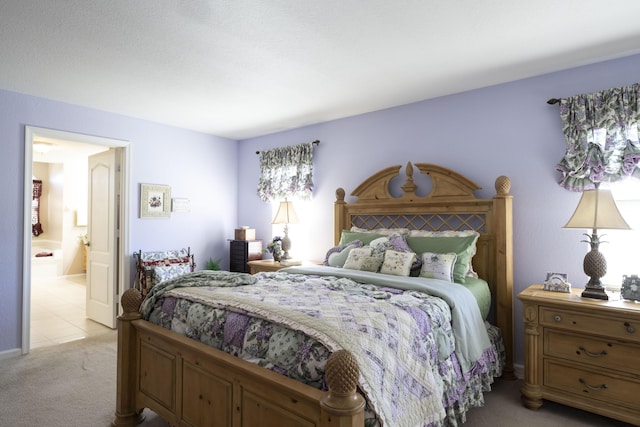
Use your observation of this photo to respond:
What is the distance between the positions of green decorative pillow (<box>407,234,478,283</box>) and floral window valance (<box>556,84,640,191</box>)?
900 millimetres

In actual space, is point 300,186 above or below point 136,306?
above

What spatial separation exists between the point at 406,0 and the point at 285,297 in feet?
6.25

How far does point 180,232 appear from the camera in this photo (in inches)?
195

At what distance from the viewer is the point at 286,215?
4.63 metres

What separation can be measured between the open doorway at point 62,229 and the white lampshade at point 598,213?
15.2ft

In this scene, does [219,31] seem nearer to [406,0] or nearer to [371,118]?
[406,0]

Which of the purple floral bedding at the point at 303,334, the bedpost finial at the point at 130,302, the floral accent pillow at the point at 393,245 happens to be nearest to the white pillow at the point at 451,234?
the floral accent pillow at the point at 393,245

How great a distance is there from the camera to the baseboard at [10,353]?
11.3ft

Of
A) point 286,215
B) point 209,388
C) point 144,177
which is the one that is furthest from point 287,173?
point 209,388

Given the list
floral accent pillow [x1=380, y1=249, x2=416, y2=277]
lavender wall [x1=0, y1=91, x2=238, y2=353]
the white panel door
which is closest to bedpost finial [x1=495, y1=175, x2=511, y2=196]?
floral accent pillow [x1=380, y1=249, x2=416, y2=277]

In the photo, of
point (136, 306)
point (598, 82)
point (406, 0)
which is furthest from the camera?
point (598, 82)

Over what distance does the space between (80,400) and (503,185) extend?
3.78 m

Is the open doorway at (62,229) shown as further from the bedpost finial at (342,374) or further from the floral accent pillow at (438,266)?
the bedpost finial at (342,374)

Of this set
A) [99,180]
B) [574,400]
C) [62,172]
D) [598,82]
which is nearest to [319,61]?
[598,82]
